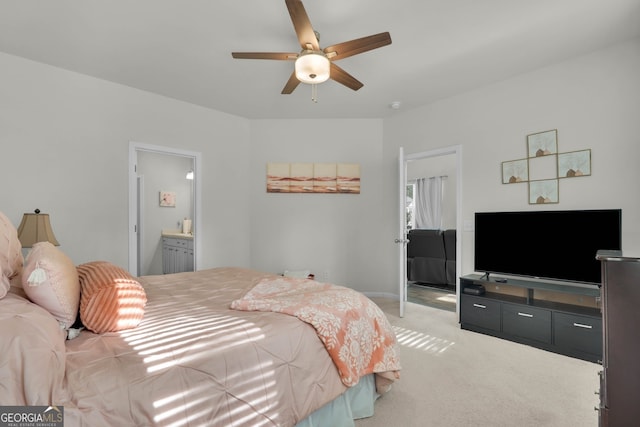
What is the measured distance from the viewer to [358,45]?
2166 millimetres

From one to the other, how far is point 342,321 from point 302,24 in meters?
1.80

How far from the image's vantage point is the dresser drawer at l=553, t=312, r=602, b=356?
2.55 meters

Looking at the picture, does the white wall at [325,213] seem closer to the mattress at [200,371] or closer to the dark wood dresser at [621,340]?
the mattress at [200,371]

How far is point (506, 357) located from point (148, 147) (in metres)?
4.27

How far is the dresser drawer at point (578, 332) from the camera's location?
2.55 m

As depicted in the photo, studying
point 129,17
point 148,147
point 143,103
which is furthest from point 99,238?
point 129,17

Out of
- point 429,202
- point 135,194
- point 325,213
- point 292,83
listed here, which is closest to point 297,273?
point 325,213

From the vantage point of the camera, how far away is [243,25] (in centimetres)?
246

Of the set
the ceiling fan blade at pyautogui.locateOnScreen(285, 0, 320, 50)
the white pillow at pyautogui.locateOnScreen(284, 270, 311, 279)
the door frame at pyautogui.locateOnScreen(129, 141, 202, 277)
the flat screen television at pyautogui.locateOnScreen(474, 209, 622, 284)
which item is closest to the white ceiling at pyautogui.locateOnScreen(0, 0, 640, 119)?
the ceiling fan blade at pyautogui.locateOnScreen(285, 0, 320, 50)

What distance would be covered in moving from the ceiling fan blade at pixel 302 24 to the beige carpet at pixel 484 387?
2395 mm

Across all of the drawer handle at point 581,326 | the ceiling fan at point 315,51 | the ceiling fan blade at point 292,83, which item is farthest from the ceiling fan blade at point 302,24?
the drawer handle at point 581,326

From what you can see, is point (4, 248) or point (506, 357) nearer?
point (4, 248)

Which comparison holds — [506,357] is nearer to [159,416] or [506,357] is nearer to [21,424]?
[159,416]

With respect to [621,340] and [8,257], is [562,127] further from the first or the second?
[8,257]
